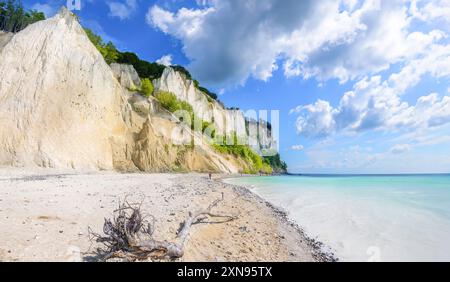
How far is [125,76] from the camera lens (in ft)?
121

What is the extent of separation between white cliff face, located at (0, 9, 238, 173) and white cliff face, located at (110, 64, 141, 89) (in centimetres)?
893

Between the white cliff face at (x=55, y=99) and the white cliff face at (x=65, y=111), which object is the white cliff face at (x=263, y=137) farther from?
the white cliff face at (x=55, y=99)

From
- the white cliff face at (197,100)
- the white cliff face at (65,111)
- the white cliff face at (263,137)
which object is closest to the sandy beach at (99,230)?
the white cliff face at (65,111)

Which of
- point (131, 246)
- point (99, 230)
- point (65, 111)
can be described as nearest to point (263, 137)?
point (65, 111)

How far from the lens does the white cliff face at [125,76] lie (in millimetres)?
36594

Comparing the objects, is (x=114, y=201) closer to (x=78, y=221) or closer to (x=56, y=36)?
(x=78, y=221)

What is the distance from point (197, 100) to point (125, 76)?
2005 centimetres

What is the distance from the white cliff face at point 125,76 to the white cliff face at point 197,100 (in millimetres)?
6943

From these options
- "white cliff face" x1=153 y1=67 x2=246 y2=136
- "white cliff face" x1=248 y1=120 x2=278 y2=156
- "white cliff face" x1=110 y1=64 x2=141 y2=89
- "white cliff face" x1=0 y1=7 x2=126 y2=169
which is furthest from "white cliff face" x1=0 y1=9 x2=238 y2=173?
"white cliff face" x1=248 y1=120 x2=278 y2=156

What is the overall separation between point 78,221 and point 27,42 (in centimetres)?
2283

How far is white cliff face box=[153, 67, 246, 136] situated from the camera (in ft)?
157

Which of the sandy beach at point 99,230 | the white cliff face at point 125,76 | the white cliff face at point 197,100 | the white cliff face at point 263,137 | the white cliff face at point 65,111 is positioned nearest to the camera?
the sandy beach at point 99,230

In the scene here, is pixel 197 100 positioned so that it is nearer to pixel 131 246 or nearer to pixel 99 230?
pixel 99 230
